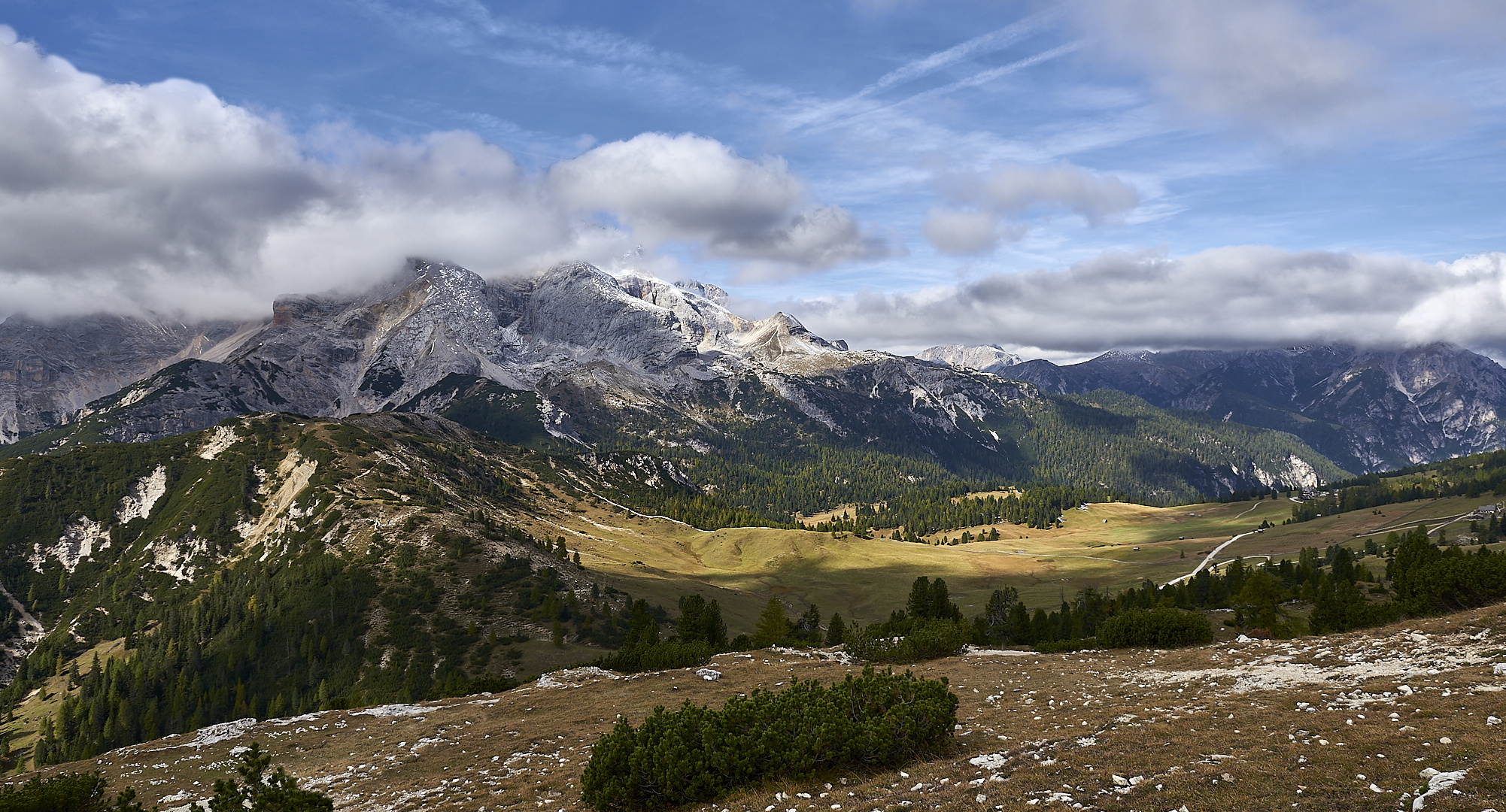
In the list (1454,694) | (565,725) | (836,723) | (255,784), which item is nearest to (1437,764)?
(1454,694)

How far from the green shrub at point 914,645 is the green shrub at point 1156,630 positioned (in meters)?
14.0

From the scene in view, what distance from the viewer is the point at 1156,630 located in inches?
2388

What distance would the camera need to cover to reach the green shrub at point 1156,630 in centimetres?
5984

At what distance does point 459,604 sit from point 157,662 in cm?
7962

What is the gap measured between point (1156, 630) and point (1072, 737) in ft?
137

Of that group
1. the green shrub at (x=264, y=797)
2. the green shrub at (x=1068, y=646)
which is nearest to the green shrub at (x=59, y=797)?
the green shrub at (x=264, y=797)

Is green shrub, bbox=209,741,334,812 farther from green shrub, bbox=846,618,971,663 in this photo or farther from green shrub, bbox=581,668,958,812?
green shrub, bbox=846,618,971,663

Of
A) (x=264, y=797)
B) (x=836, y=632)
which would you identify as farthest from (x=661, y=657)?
(x=264, y=797)

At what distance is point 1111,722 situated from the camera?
95.0ft

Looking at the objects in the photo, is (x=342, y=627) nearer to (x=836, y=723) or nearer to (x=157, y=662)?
(x=157, y=662)

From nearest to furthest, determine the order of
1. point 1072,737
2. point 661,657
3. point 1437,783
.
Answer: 1. point 1437,783
2. point 1072,737
3. point 661,657

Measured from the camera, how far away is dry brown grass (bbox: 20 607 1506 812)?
61.1 feet

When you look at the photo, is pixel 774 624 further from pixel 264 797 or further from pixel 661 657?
pixel 264 797

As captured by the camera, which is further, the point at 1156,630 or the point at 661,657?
A: the point at 661,657
